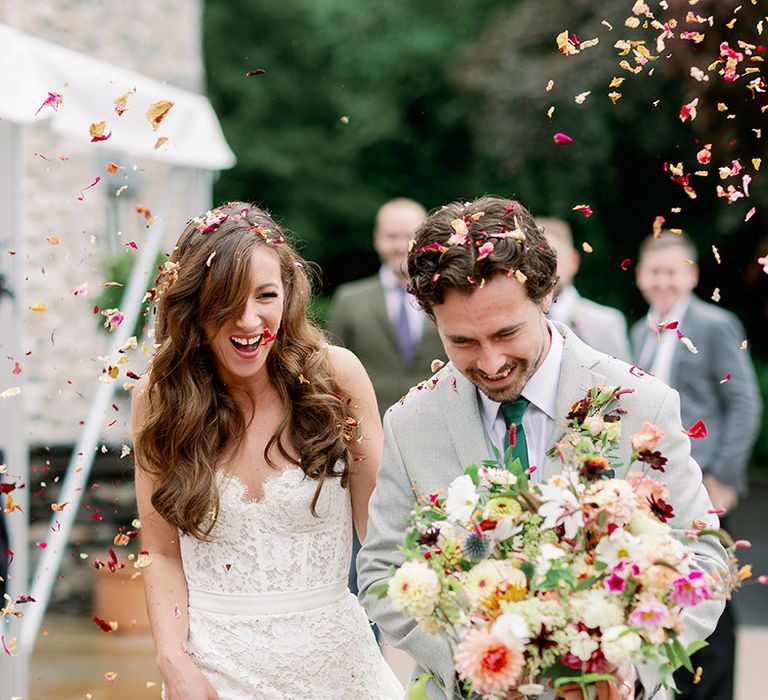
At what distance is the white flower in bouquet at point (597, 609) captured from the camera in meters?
2.41

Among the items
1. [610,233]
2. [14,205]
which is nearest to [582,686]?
[14,205]

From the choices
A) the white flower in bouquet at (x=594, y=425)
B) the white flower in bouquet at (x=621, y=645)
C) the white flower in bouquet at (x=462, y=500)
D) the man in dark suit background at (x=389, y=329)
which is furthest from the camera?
the man in dark suit background at (x=389, y=329)

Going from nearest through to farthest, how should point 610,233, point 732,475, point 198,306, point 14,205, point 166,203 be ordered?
point 198,306 → point 14,205 → point 732,475 → point 166,203 → point 610,233

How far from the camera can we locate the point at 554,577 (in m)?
2.45

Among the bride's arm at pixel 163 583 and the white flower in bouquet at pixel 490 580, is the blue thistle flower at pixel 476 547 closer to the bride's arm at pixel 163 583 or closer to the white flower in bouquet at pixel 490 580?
the white flower in bouquet at pixel 490 580

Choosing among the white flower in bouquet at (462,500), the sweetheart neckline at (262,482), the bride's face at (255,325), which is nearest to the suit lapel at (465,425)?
the white flower in bouquet at (462,500)

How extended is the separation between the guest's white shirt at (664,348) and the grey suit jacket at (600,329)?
360 millimetres

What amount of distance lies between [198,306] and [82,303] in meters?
8.24

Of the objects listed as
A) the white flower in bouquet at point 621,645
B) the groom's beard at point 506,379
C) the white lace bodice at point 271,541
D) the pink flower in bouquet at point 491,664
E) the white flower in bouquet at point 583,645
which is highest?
the groom's beard at point 506,379

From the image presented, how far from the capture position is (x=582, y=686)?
8.28 feet

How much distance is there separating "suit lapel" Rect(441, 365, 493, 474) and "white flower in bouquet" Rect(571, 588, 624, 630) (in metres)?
0.62

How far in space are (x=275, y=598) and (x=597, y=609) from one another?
1513mm

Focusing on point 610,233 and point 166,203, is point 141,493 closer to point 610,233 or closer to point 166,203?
point 166,203

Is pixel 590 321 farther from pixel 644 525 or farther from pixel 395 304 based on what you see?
pixel 644 525
